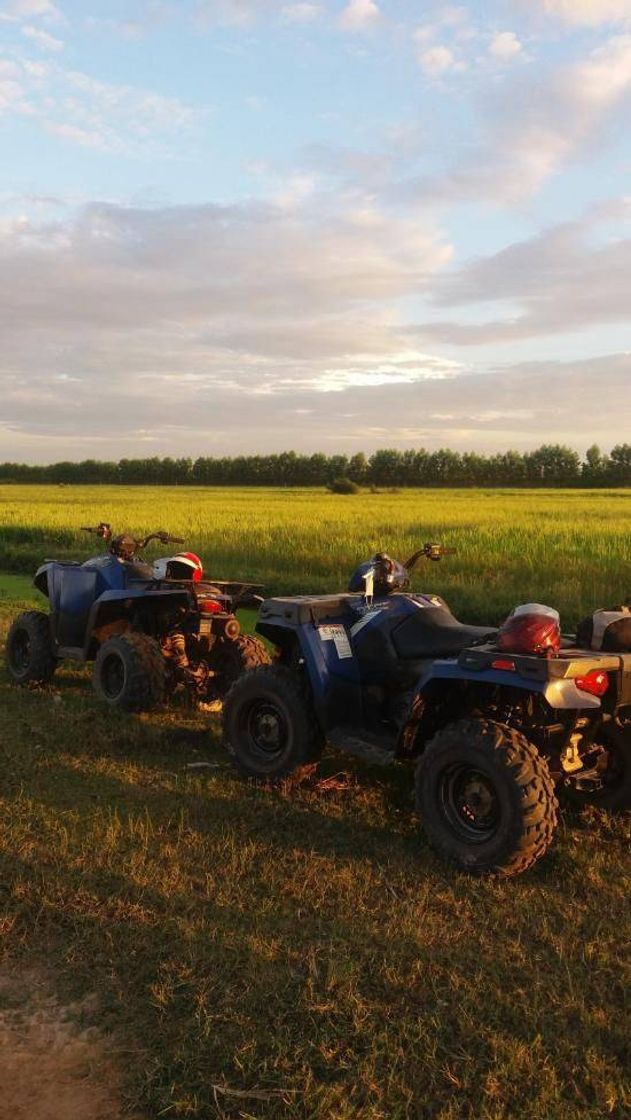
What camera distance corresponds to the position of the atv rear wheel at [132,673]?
6.40 m

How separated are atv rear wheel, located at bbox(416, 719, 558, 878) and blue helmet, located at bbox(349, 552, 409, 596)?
1.41 metres

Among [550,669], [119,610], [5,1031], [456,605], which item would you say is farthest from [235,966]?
[456,605]

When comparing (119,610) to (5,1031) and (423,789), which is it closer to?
(423,789)

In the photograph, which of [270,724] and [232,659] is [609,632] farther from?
[232,659]

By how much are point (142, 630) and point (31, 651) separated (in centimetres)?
119

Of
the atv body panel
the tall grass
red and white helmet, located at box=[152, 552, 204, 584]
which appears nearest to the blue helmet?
the atv body panel

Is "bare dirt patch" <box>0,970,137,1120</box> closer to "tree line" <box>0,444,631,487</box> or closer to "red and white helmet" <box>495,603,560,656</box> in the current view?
"red and white helmet" <box>495,603,560,656</box>

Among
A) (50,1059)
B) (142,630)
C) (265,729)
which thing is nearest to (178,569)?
(142,630)

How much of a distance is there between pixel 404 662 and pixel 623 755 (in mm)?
1217

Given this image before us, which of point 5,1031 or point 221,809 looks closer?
point 5,1031

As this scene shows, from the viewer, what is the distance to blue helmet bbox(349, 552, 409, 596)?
5285mm

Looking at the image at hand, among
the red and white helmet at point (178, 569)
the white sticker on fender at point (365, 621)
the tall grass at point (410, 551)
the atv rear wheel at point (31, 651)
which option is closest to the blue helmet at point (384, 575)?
the white sticker on fender at point (365, 621)

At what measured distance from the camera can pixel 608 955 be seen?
314cm

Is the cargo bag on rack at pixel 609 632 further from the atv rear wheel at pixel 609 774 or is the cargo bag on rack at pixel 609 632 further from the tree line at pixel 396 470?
the tree line at pixel 396 470
